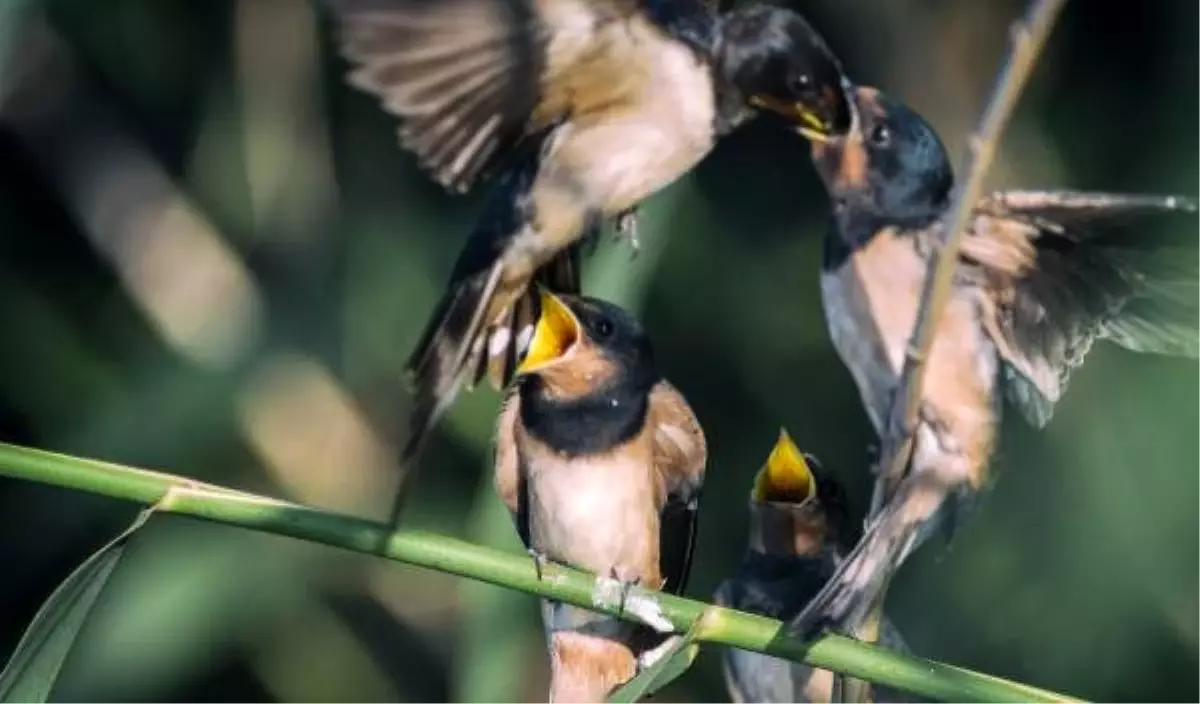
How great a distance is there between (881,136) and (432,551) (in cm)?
50

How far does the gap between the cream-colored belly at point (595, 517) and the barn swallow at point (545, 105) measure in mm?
137

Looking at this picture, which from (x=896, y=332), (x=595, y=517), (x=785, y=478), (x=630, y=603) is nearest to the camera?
(x=630, y=603)

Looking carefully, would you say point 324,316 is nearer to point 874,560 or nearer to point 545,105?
point 545,105

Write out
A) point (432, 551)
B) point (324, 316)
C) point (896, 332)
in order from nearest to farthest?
point (432, 551)
point (896, 332)
point (324, 316)

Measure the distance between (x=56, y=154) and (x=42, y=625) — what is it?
4.54 feet

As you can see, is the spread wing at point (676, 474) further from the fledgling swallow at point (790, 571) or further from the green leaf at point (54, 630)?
the green leaf at point (54, 630)

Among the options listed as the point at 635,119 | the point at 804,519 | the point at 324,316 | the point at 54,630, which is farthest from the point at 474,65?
the point at 324,316

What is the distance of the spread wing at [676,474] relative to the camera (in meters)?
1.56

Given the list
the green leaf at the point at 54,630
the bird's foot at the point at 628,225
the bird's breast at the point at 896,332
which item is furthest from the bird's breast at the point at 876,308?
the green leaf at the point at 54,630

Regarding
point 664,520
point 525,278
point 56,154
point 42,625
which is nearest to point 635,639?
point 664,520

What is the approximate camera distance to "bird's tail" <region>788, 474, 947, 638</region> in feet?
3.91

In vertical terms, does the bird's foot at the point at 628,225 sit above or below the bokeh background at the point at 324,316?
above

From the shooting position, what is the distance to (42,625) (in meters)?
1.11

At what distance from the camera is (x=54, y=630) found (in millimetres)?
1116
